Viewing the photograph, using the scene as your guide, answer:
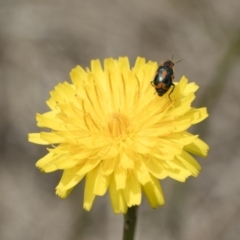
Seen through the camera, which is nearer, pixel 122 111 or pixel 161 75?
pixel 161 75

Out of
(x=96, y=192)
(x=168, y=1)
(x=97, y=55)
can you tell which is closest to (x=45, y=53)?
(x=97, y=55)

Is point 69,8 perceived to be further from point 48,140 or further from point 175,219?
point 48,140

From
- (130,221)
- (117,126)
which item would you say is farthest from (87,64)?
(130,221)

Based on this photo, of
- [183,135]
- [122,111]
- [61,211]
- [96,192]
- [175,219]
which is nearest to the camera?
[96,192]

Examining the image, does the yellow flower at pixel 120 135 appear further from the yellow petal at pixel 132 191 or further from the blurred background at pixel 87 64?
the blurred background at pixel 87 64

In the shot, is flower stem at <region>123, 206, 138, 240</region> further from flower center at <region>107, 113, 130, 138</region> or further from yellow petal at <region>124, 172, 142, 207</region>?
flower center at <region>107, 113, 130, 138</region>

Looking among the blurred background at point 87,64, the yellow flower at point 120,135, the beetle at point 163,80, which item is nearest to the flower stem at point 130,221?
the yellow flower at point 120,135
